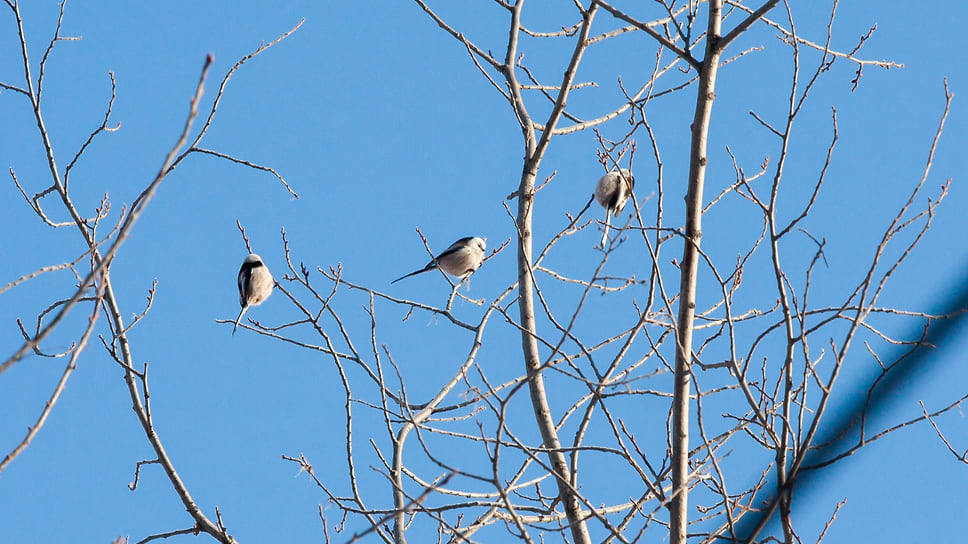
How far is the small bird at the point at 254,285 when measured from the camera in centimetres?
748

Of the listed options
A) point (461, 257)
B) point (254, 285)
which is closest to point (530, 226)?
point (254, 285)

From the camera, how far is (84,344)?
203cm

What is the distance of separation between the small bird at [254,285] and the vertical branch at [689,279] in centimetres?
477

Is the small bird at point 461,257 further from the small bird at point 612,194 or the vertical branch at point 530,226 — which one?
the vertical branch at point 530,226

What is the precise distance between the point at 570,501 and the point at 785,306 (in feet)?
4.76

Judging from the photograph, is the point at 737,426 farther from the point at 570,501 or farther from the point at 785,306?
the point at 785,306

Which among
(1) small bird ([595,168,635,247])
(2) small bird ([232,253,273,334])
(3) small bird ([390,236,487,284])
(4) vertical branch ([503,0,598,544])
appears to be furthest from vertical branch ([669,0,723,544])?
(3) small bird ([390,236,487,284])

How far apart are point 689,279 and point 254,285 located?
482 centimetres

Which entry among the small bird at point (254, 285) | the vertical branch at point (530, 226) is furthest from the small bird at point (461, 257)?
the vertical branch at point (530, 226)

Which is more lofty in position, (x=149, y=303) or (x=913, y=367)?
(x=149, y=303)

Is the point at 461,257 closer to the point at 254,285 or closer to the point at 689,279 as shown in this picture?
the point at 254,285

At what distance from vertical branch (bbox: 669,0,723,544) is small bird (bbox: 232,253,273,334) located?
15.7 feet

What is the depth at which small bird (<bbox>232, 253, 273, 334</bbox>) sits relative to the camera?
748 cm

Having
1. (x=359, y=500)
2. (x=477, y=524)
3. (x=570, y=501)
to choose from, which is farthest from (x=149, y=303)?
(x=570, y=501)
